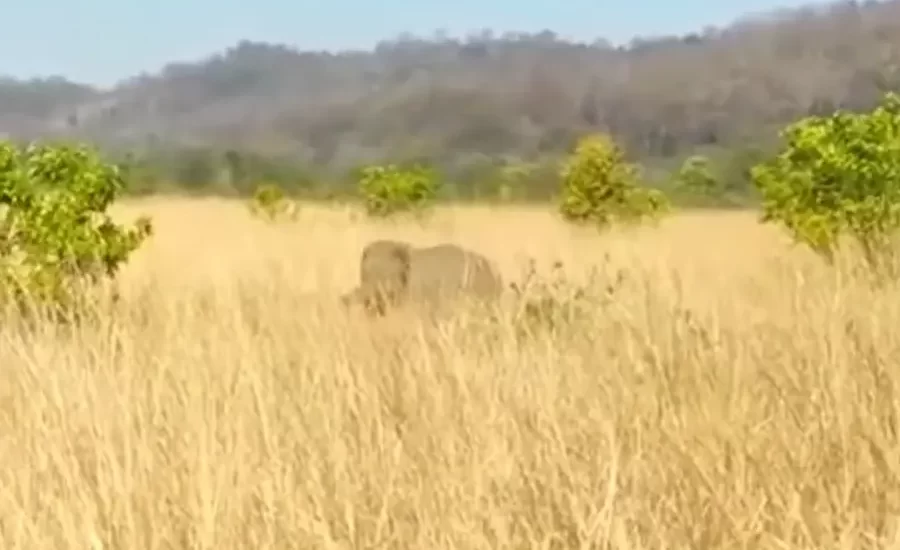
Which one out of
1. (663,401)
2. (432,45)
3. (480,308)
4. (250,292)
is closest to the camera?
(663,401)

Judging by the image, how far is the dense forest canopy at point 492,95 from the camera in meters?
101

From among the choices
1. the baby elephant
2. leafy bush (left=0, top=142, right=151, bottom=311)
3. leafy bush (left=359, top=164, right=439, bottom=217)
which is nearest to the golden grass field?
the baby elephant

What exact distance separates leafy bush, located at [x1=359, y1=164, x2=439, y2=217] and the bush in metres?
12.0

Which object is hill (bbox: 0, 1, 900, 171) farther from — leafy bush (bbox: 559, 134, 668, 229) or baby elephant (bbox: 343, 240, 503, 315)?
baby elephant (bbox: 343, 240, 503, 315)

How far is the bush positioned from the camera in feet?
37.7

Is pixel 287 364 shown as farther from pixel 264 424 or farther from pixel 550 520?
pixel 550 520

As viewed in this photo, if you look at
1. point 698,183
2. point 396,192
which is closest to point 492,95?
point 698,183

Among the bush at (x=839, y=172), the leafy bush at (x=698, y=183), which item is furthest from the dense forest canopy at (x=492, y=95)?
the bush at (x=839, y=172)

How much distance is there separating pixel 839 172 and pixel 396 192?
13.4 m

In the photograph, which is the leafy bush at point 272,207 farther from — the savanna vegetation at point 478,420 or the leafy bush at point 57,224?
the savanna vegetation at point 478,420

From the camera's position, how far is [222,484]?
2922mm

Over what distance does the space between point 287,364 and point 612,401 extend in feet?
3.92

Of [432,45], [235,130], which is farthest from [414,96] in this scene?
[432,45]

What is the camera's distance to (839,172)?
11875 millimetres
